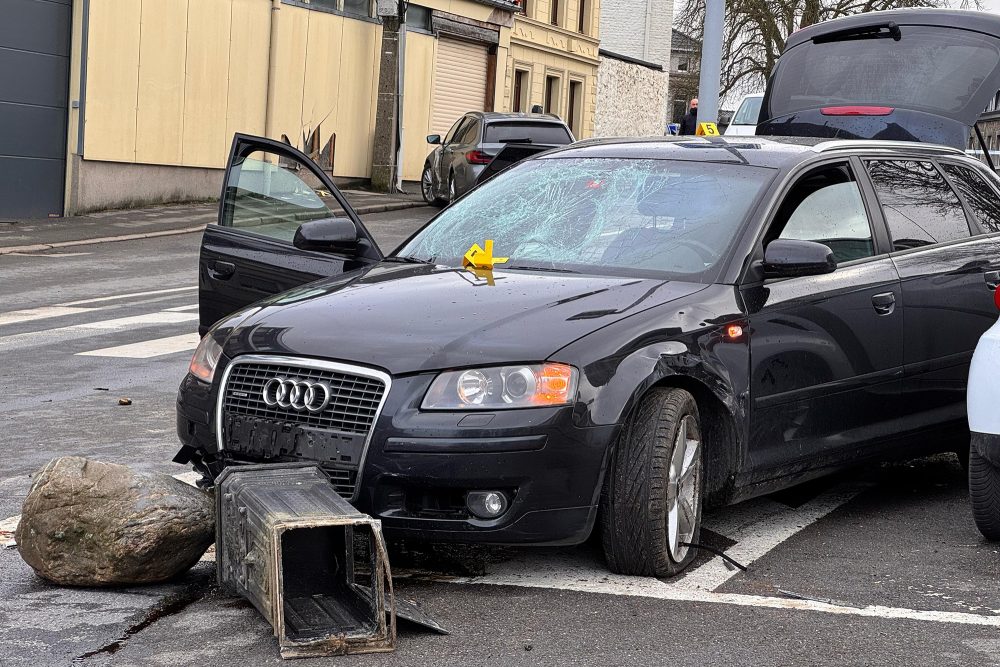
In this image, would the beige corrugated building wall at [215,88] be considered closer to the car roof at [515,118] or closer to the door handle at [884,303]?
the car roof at [515,118]

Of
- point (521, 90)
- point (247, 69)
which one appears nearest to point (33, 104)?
point (247, 69)

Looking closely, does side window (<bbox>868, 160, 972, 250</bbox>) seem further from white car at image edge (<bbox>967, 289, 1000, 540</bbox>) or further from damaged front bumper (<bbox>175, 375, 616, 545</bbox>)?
damaged front bumper (<bbox>175, 375, 616, 545</bbox>)

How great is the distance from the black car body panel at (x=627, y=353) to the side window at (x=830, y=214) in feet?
0.06

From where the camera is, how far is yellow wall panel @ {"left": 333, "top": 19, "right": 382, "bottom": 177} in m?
28.6

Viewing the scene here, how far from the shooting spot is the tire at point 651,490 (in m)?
4.86

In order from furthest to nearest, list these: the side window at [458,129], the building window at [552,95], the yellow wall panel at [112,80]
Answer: the building window at [552,95] < the side window at [458,129] < the yellow wall panel at [112,80]

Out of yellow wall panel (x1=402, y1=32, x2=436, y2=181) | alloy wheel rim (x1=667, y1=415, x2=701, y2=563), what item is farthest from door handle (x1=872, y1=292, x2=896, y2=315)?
A: yellow wall panel (x1=402, y1=32, x2=436, y2=181)

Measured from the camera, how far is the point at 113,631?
14.3 feet

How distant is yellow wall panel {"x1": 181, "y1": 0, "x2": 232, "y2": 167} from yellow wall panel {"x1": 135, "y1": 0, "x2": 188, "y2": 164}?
0.69 feet

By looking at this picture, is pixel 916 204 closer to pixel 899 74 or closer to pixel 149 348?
pixel 149 348

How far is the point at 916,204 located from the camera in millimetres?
6730

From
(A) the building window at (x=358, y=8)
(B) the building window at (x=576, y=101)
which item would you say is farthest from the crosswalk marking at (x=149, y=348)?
(B) the building window at (x=576, y=101)

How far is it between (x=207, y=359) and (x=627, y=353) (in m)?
1.47

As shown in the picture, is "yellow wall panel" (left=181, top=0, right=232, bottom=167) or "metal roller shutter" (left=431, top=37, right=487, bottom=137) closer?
"yellow wall panel" (left=181, top=0, right=232, bottom=167)
